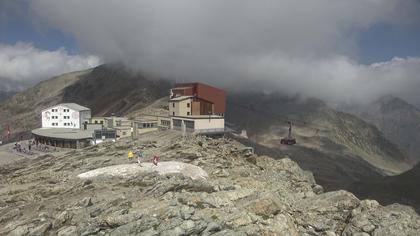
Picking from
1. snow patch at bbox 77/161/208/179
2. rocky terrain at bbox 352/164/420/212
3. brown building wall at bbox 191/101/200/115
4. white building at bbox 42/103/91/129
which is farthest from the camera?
white building at bbox 42/103/91/129

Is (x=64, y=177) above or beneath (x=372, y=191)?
above

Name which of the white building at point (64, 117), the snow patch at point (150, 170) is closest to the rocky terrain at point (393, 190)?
the snow patch at point (150, 170)

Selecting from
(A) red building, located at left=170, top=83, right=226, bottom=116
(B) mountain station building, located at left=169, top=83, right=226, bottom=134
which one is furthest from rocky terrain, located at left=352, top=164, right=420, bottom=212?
(B) mountain station building, located at left=169, top=83, right=226, bottom=134

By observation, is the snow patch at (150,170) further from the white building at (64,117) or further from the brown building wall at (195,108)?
the white building at (64,117)

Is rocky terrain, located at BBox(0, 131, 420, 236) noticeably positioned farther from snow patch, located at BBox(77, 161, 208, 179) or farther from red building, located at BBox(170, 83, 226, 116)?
red building, located at BBox(170, 83, 226, 116)

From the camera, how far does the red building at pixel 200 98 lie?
335ft

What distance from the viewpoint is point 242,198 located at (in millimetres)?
31406

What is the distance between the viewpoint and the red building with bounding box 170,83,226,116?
10219 centimetres

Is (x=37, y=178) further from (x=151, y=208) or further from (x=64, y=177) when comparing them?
(x=151, y=208)

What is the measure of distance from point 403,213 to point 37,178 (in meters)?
41.0

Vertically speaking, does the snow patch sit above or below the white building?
below

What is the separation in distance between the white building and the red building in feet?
84.9

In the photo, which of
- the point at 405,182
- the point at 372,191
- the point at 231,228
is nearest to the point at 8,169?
the point at 231,228

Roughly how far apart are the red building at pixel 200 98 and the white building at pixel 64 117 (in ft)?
84.9
